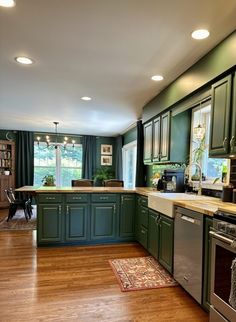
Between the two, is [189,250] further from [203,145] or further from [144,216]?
[203,145]

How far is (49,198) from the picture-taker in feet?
12.1

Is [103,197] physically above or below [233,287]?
above

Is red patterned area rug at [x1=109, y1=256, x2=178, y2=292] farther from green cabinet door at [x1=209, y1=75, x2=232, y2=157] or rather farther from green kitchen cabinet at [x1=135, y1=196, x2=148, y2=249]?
green cabinet door at [x1=209, y1=75, x2=232, y2=157]

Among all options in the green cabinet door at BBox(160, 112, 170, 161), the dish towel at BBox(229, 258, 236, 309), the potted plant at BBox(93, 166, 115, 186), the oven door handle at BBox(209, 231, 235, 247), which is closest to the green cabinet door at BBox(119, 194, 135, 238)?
the green cabinet door at BBox(160, 112, 170, 161)

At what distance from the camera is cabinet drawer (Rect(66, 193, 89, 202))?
12.3ft

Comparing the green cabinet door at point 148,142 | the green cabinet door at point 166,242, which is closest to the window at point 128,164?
the green cabinet door at point 148,142

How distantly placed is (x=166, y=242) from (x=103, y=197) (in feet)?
4.65

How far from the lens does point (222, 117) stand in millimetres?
2209

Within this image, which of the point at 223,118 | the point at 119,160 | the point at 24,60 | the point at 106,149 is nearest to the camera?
the point at 223,118

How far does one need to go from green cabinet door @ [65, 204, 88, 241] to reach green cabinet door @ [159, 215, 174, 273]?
4.50ft

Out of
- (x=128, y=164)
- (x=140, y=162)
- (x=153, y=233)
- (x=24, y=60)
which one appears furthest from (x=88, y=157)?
(x=24, y=60)

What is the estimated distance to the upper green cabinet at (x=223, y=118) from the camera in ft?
6.82

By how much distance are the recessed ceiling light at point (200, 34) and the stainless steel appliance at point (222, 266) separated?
1.51 m

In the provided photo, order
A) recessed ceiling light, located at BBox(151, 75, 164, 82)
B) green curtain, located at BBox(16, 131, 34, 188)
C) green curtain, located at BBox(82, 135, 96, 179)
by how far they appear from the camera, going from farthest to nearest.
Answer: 1. green curtain, located at BBox(82, 135, 96, 179)
2. green curtain, located at BBox(16, 131, 34, 188)
3. recessed ceiling light, located at BBox(151, 75, 164, 82)
